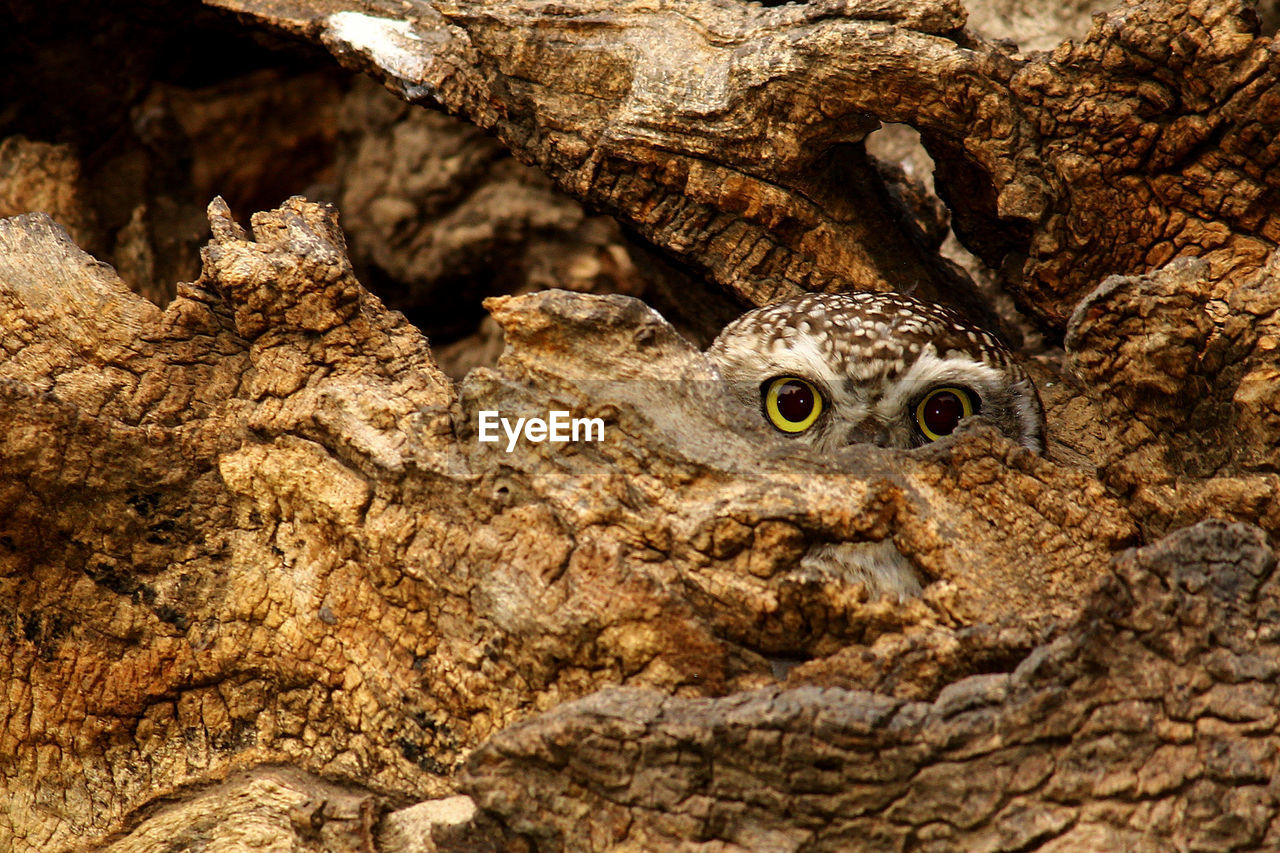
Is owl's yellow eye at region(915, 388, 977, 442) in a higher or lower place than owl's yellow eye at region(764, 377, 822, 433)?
higher

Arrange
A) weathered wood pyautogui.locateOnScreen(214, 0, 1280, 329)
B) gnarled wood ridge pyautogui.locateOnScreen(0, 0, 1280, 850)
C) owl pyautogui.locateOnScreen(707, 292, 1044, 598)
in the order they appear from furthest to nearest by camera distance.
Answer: owl pyautogui.locateOnScreen(707, 292, 1044, 598) < weathered wood pyautogui.locateOnScreen(214, 0, 1280, 329) < gnarled wood ridge pyautogui.locateOnScreen(0, 0, 1280, 850)

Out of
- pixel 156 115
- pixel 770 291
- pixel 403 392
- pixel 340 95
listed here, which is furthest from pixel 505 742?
pixel 340 95

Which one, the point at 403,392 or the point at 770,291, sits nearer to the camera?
the point at 403,392

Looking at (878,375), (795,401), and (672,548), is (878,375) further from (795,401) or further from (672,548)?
(672,548)

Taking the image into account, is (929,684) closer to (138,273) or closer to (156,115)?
(138,273)

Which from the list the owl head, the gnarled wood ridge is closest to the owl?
the owl head

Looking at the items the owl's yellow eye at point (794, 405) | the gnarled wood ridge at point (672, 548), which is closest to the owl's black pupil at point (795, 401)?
the owl's yellow eye at point (794, 405)

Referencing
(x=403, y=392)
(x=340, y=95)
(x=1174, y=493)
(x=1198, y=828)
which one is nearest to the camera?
(x=1198, y=828)

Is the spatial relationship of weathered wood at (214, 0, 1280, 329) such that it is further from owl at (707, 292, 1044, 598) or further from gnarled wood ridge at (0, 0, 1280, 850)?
owl at (707, 292, 1044, 598)
